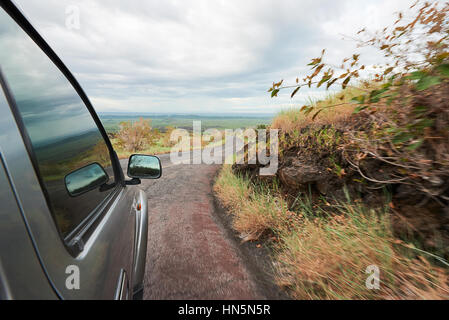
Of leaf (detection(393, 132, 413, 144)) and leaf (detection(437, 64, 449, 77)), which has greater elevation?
leaf (detection(437, 64, 449, 77))

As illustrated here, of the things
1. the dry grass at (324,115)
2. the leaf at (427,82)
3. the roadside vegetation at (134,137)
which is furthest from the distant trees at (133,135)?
the leaf at (427,82)

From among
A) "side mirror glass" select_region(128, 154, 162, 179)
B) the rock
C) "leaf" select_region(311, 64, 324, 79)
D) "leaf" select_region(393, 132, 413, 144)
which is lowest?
the rock

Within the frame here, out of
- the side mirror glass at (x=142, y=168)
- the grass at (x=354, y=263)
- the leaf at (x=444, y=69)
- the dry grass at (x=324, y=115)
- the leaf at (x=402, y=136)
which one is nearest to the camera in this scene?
the leaf at (x=444, y=69)

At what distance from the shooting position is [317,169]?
3574 millimetres

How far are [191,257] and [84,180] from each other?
6.73ft

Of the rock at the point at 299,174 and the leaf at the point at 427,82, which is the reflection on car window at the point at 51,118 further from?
the rock at the point at 299,174

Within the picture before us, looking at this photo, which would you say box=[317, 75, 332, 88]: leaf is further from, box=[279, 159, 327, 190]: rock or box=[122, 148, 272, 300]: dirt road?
box=[122, 148, 272, 300]: dirt road

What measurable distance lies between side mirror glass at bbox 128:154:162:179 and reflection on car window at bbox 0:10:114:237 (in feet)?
1.98

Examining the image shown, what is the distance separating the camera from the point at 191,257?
288 cm

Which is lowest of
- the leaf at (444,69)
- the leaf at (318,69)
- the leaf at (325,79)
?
the leaf at (444,69)

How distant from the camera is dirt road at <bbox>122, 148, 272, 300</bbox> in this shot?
2223mm

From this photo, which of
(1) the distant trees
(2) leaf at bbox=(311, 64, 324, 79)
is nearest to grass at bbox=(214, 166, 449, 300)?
(2) leaf at bbox=(311, 64, 324, 79)

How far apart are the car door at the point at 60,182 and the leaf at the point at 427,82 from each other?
7.25ft

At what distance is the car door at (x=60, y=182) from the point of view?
0.71m
